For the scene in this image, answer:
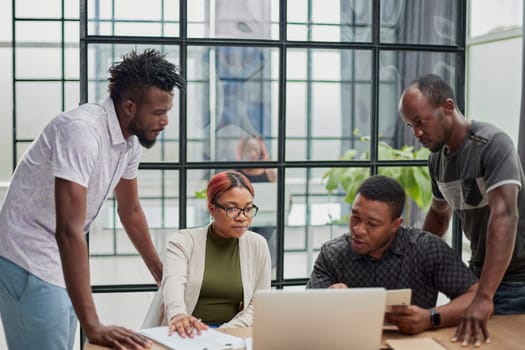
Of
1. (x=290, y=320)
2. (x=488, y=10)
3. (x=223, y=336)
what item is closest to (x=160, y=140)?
(x=223, y=336)

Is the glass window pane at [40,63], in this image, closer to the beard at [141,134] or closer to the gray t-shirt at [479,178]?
the beard at [141,134]

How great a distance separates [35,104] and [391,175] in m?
1.47

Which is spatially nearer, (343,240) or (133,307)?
(343,240)

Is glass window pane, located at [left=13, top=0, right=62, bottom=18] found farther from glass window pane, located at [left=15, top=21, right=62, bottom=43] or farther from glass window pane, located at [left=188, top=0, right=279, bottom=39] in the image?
glass window pane, located at [left=188, top=0, right=279, bottom=39]

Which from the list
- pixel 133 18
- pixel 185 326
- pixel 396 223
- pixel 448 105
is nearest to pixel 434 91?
pixel 448 105

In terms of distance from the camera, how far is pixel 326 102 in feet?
10.6

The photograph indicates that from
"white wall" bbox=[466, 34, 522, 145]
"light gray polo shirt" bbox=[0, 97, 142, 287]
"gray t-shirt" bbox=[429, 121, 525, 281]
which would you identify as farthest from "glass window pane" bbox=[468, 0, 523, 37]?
"light gray polo shirt" bbox=[0, 97, 142, 287]

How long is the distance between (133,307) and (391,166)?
3.88 ft

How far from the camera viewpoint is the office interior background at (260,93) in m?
3.04

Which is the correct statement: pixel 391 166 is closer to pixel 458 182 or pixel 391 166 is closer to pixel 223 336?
pixel 458 182

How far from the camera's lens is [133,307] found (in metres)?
3.15

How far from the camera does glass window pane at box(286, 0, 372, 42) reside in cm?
312

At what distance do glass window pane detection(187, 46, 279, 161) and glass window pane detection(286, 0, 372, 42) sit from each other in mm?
149

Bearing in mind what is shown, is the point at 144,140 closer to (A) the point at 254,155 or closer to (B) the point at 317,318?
(B) the point at 317,318
